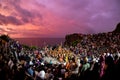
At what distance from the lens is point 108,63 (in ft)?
58.5

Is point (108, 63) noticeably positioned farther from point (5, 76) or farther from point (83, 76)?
point (5, 76)

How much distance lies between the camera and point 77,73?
765 inches

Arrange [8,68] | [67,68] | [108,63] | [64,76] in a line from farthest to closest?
1. [67,68]
2. [64,76]
3. [8,68]
4. [108,63]

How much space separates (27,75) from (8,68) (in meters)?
1.59

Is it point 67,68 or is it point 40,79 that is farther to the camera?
point 67,68

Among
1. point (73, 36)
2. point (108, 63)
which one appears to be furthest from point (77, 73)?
point (73, 36)

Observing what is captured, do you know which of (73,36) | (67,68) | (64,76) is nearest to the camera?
(64,76)

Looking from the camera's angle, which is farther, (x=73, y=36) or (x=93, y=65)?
(x=73, y=36)

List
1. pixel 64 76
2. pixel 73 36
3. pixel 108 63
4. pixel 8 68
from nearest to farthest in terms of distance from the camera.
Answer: pixel 108 63 < pixel 8 68 < pixel 64 76 < pixel 73 36

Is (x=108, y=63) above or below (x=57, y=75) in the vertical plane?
above

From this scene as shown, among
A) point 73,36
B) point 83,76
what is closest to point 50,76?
point 83,76

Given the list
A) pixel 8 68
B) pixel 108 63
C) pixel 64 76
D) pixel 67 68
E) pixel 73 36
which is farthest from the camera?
pixel 73 36

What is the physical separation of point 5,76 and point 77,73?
4867 millimetres

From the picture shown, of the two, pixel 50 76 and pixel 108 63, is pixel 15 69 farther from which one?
pixel 108 63
